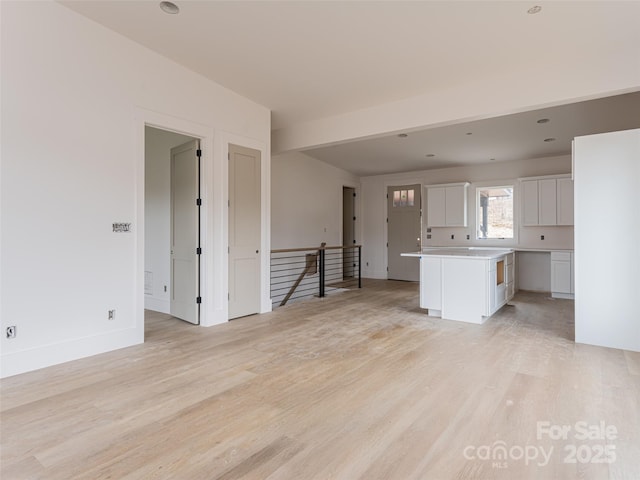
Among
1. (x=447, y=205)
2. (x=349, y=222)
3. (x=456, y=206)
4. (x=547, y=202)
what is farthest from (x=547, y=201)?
(x=349, y=222)

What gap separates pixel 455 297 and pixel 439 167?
4.42m

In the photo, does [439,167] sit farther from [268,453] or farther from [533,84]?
[268,453]

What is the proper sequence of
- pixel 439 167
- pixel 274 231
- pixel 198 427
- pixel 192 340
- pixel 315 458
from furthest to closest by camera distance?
pixel 439 167 < pixel 274 231 < pixel 192 340 < pixel 198 427 < pixel 315 458

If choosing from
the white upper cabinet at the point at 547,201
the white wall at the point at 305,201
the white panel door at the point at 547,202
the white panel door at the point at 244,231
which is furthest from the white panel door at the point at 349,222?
the white panel door at the point at 244,231

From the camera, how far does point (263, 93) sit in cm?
475

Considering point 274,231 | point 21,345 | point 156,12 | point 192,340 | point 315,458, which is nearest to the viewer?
point 315,458

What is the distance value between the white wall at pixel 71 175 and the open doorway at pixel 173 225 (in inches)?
32.4

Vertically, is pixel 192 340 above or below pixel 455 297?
below

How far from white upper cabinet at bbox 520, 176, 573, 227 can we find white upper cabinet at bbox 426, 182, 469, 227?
45.2 inches

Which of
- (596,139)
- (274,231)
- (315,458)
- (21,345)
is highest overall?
(596,139)

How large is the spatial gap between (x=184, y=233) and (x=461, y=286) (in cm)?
373

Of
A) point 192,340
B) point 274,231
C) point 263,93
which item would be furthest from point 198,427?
point 274,231

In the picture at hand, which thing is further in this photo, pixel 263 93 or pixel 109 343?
pixel 263 93

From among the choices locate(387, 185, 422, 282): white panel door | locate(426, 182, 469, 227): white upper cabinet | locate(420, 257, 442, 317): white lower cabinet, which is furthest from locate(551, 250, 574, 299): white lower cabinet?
locate(420, 257, 442, 317): white lower cabinet
